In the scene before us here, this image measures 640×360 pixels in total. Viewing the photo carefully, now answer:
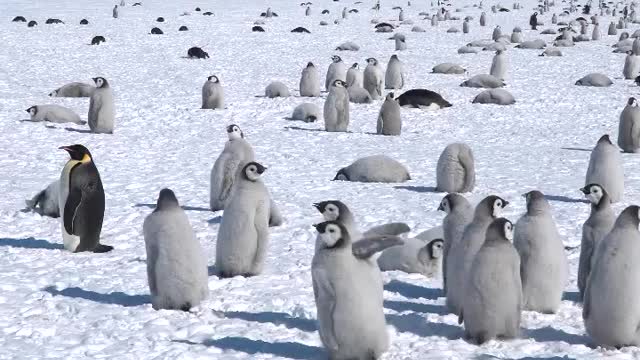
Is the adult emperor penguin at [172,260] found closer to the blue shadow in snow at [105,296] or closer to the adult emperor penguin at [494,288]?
the blue shadow in snow at [105,296]

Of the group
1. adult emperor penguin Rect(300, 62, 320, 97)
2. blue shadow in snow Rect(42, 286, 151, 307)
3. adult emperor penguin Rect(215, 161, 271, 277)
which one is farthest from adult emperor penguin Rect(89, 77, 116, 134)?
blue shadow in snow Rect(42, 286, 151, 307)

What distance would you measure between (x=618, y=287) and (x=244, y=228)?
9.45ft

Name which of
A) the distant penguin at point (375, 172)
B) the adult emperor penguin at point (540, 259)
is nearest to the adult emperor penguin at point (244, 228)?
the adult emperor penguin at point (540, 259)

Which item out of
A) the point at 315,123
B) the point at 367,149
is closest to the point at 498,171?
the point at 367,149

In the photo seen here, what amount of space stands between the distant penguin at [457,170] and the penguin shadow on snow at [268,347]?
5569 millimetres

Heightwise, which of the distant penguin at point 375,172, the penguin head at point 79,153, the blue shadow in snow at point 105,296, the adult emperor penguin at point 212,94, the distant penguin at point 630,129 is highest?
the adult emperor penguin at point 212,94

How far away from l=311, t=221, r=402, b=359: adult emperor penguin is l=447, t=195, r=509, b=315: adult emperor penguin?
920 mm

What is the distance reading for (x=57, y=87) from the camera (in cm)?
2080

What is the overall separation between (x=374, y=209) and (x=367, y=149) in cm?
434

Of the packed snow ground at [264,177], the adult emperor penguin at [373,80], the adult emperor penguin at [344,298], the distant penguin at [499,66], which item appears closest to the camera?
the adult emperor penguin at [344,298]

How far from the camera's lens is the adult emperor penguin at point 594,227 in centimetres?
633

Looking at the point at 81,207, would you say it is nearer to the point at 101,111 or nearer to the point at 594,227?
the point at 594,227

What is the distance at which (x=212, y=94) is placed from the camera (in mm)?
17672

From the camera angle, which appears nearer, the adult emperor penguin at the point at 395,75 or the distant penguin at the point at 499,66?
the adult emperor penguin at the point at 395,75
